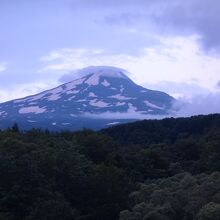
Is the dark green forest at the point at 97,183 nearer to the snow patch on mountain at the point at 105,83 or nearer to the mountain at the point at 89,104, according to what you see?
the mountain at the point at 89,104

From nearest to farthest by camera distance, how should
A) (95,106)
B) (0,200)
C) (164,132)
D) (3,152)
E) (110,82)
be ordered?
1. (0,200)
2. (3,152)
3. (164,132)
4. (95,106)
5. (110,82)

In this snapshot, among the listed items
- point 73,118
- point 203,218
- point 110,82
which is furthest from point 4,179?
point 110,82

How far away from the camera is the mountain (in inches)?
5418

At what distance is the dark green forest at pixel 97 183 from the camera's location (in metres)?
18.0

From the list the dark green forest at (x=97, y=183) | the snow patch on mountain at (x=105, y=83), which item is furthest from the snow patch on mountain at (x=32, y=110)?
the dark green forest at (x=97, y=183)

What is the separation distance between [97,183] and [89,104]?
423 feet

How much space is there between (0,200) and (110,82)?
148264mm

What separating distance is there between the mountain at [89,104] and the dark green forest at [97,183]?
295 feet

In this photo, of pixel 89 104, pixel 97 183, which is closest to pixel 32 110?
pixel 89 104

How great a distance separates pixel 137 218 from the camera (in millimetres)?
17828

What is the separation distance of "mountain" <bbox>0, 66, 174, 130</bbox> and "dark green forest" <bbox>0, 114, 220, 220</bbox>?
89.9 meters

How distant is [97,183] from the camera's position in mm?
25344

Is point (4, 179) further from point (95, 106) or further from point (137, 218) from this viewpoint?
point (95, 106)

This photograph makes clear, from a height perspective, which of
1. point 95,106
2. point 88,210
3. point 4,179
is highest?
point 95,106
